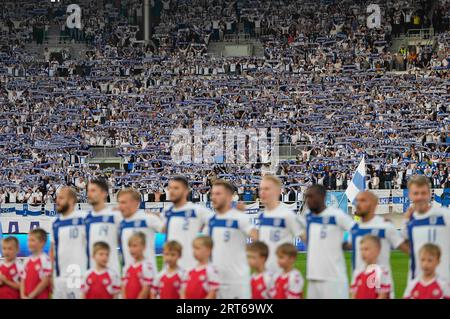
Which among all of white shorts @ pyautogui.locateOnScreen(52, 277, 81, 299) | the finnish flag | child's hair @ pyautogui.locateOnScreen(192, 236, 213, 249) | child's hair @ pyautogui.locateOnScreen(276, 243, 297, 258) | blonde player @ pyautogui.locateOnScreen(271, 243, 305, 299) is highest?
the finnish flag

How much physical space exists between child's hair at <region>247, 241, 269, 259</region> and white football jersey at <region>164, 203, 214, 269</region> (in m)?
1.07

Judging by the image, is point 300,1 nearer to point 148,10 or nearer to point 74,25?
point 148,10

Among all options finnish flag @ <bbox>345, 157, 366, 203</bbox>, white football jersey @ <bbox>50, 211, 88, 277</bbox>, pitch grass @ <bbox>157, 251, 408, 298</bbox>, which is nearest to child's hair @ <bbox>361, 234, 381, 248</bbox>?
white football jersey @ <bbox>50, 211, 88, 277</bbox>

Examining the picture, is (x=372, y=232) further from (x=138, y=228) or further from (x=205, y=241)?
(x=138, y=228)

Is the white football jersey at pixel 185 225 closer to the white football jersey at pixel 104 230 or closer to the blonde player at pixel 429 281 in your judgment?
the white football jersey at pixel 104 230

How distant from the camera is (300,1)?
49.6 meters

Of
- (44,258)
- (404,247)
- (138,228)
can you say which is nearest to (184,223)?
(138,228)

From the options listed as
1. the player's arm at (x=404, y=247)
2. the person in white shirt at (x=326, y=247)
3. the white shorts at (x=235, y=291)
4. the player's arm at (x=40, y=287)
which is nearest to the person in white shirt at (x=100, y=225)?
the player's arm at (x=40, y=287)

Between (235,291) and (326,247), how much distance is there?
108cm

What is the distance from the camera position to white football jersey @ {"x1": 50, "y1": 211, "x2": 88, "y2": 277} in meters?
13.0

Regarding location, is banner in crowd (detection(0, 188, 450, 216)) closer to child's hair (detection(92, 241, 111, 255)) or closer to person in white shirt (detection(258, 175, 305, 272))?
person in white shirt (detection(258, 175, 305, 272))

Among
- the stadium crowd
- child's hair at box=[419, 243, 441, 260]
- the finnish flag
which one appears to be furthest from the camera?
the stadium crowd

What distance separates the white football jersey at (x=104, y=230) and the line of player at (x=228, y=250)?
0.01 metres

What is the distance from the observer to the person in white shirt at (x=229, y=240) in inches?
490
